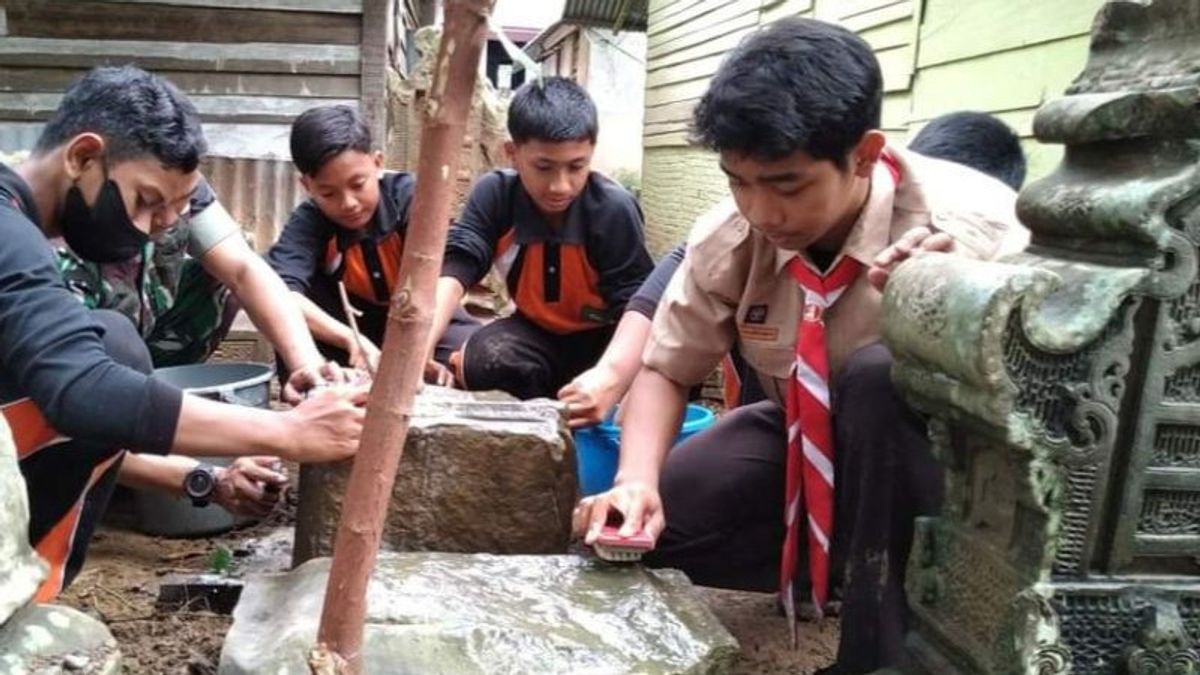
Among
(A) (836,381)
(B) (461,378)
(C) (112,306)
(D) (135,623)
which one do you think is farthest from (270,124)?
(A) (836,381)

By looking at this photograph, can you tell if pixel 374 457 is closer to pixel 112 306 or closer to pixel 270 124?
pixel 112 306

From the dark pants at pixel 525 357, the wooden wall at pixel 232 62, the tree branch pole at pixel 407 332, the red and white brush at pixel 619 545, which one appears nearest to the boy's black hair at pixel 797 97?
the red and white brush at pixel 619 545

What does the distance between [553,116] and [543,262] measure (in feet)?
1.93

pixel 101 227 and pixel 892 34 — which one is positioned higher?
pixel 892 34

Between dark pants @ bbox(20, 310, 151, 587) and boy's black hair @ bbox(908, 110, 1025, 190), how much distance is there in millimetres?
2348

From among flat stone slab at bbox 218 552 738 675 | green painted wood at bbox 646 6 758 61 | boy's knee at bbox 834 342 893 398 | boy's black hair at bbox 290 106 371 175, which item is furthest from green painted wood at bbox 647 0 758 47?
flat stone slab at bbox 218 552 738 675

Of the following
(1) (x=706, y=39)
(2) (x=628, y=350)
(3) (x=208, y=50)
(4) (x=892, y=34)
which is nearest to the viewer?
(2) (x=628, y=350)

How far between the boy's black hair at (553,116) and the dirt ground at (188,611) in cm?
150

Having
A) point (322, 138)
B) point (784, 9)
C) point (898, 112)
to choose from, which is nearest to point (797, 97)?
point (322, 138)

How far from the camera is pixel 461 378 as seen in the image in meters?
3.98

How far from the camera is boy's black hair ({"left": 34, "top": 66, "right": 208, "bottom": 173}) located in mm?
2439

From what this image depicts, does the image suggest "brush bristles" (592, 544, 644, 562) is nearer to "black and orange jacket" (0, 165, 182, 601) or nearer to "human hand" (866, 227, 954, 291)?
"human hand" (866, 227, 954, 291)

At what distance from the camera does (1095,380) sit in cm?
153

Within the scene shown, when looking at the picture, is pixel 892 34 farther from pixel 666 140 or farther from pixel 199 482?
pixel 666 140
